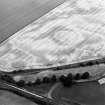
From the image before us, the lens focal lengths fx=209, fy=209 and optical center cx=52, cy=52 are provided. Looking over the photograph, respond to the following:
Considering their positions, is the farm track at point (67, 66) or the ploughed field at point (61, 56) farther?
the farm track at point (67, 66)

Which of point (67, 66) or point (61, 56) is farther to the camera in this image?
point (61, 56)

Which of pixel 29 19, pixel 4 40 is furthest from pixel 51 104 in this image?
pixel 29 19

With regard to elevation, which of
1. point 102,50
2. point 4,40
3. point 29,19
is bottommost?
point 102,50

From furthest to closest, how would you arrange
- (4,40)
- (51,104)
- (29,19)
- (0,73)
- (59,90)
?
(29,19) < (4,40) < (0,73) < (59,90) < (51,104)

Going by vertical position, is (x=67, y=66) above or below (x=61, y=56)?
below

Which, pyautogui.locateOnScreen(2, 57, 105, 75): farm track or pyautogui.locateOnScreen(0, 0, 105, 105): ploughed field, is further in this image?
pyautogui.locateOnScreen(2, 57, 105, 75): farm track

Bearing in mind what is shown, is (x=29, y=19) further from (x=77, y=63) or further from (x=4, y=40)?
(x=77, y=63)

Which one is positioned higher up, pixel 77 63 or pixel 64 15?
pixel 64 15

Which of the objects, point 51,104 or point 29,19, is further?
point 29,19
